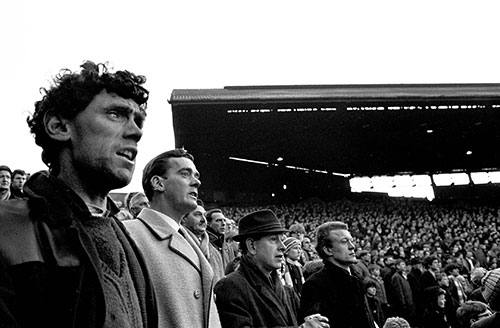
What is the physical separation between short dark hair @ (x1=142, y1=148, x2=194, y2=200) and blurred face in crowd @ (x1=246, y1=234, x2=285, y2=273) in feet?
3.33

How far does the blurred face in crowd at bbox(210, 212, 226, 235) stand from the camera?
6.08m

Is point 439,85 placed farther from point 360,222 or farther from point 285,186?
point 285,186

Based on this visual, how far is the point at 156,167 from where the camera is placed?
9.84ft

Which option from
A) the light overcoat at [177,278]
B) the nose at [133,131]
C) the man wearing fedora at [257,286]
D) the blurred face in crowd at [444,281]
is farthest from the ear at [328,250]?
the blurred face in crowd at [444,281]

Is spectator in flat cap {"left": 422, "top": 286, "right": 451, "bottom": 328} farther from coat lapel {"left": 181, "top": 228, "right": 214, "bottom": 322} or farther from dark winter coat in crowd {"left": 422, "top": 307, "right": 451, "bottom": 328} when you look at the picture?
coat lapel {"left": 181, "top": 228, "right": 214, "bottom": 322}

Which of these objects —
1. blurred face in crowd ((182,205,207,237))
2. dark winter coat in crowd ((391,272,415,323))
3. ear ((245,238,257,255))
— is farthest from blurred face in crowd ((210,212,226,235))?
dark winter coat in crowd ((391,272,415,323))

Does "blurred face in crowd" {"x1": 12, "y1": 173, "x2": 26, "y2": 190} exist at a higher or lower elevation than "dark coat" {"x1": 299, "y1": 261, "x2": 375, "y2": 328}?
higher

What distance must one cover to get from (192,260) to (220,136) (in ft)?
74.0

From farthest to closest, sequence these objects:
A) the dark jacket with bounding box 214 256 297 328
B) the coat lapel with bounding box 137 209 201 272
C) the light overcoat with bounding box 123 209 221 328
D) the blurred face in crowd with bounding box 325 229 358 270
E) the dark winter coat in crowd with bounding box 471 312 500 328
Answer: the blurred face in crowd with bounding box 325 229 358 270
the dark winter coat in crowd with bounding box 471 312 500 328
the dark jacket with bounding box 214 256 297 328
the coat lapel with bounding box 137 209 201 272
the light overcoat with bounding box 123 209 221 328

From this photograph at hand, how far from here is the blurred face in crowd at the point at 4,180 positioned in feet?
17.3

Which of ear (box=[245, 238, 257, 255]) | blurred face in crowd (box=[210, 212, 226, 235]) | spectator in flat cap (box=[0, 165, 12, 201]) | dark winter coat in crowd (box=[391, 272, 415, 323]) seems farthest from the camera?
dark winter coat in crowd (box=[391, 272, 415, 323])

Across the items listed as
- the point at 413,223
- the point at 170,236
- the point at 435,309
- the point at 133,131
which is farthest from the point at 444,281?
the point at 413,223

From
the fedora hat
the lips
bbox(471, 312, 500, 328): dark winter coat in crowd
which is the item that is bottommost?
bbox(471, 312, 500, 328): dark winter coat in crowd

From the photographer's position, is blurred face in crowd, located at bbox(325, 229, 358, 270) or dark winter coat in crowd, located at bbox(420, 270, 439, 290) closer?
blurred face in crowd, located at bbox(325, 229, 358, 270)
